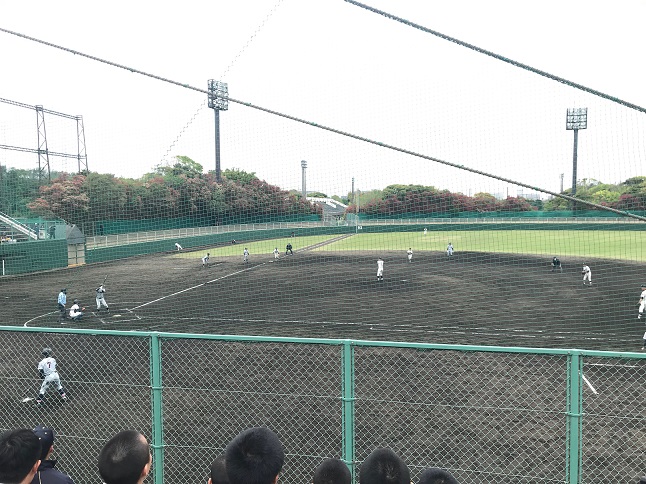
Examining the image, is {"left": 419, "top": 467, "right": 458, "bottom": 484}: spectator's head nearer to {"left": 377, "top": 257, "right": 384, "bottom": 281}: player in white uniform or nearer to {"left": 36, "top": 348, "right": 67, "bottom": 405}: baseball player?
{"left": 36, "top": 348, "right": 67, "bottom": 405}: baseball player

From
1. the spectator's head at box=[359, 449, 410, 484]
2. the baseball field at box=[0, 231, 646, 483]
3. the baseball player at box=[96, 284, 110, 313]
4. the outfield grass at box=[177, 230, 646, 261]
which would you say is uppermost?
the spectator's head at box=[359, 449, 410, 484]

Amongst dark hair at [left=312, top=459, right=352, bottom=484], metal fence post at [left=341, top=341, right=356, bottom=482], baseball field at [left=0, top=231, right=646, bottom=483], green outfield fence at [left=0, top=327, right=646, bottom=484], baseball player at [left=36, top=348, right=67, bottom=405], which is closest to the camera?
dark hair at [left=312, top=459, right=352, bottom=484]

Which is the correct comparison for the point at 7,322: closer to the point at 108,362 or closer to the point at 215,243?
the point at 108,362

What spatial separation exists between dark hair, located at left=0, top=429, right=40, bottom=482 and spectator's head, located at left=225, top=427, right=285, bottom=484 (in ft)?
3.83

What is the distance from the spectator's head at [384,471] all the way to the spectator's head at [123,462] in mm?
1157

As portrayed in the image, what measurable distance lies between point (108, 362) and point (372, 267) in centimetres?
2150

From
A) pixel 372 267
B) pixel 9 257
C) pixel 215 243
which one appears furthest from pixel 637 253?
pixel 9 257

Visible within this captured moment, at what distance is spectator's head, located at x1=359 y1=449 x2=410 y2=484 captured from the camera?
236 centimetres

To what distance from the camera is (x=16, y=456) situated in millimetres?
2611

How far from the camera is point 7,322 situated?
17.5 metres

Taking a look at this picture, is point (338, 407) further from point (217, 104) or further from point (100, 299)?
point (100, 299)

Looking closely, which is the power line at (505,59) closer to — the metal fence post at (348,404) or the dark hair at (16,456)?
the metal fence post at (348,404)

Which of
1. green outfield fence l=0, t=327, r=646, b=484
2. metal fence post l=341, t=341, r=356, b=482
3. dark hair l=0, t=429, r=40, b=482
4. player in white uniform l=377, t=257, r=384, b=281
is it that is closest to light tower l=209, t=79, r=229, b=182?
green outfield fence l=0, t=327, r=646, b=484

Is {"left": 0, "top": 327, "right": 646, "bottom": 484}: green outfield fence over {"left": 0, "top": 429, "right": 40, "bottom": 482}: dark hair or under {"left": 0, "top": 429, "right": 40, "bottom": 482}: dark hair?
under
